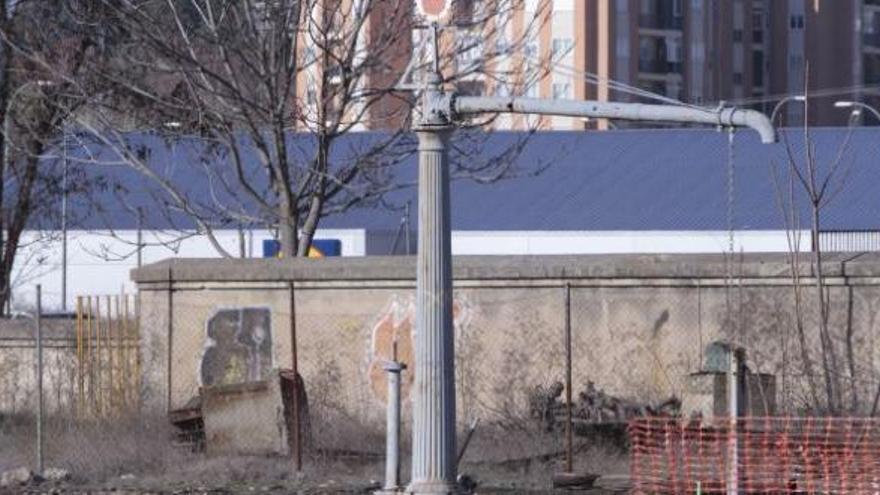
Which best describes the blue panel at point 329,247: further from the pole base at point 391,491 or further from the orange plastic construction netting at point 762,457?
the pole base at point 391,491

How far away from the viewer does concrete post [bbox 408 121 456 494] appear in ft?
45.1

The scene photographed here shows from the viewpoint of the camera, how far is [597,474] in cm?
1734

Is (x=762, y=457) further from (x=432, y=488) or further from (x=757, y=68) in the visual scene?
(x=757, y=68)

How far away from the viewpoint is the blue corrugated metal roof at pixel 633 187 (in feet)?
141

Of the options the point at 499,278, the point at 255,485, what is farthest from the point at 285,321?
the point at 255,485

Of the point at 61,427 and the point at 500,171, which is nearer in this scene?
the point at 61,427

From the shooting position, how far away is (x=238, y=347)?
21141mm

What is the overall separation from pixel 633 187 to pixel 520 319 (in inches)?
1087

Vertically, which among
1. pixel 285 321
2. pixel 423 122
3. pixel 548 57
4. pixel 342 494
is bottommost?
pixel 342 494

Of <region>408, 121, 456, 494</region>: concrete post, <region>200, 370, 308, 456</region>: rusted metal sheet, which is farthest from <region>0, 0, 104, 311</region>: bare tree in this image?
<region>408, 121, 456, 494</region>: concrete post

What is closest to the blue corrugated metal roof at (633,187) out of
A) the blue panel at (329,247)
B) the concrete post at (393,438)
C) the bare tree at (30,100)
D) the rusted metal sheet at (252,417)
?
the blue panel at (329,247)

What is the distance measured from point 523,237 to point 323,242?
8.61 meters

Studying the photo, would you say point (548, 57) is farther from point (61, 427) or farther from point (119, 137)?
point (61, 427)

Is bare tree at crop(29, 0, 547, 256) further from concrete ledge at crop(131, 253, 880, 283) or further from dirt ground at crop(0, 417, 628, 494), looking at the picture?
dirt ground at crop(0, 417, 628, 494)
